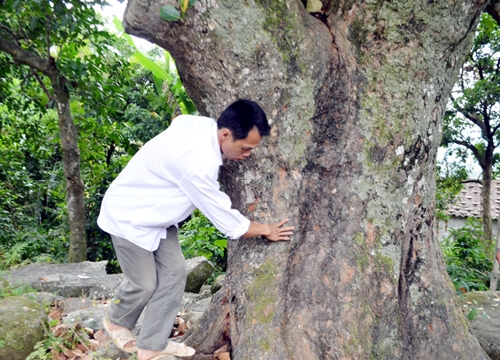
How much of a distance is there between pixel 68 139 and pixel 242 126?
171 inches

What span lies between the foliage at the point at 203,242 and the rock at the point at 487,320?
3405mm

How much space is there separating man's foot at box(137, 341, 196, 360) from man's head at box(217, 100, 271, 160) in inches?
51.9

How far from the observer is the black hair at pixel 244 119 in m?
2.24

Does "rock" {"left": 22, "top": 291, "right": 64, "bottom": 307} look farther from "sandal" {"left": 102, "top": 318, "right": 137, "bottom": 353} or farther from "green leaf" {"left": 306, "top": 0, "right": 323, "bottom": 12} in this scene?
"green leaf" {"left": 306, "top": 0, "right": 323, "bottom": 12}

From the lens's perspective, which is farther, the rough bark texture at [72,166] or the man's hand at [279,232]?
the rough bark texture at [72,166]

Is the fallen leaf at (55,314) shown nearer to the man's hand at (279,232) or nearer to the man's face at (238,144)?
the man's hand at (279,232)

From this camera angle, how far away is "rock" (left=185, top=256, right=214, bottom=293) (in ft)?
15.5

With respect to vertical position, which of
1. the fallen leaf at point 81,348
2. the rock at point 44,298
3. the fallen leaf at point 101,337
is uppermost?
the rock at point 44,298

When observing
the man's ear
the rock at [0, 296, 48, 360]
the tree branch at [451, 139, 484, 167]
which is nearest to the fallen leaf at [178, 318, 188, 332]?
the rock at [0, 296, 48, 360]

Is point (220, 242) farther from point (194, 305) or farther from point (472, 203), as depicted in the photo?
point (472, 203)

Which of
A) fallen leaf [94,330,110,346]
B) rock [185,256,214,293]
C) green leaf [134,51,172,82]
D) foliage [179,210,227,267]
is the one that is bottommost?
fallen leaf [94,330,110,346]

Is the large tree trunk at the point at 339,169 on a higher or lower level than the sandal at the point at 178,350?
higher

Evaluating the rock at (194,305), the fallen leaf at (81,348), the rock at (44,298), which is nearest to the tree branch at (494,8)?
the rock at (194,305)

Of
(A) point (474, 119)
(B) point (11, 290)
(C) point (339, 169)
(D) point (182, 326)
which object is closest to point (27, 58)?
(B) point (11, 290)
